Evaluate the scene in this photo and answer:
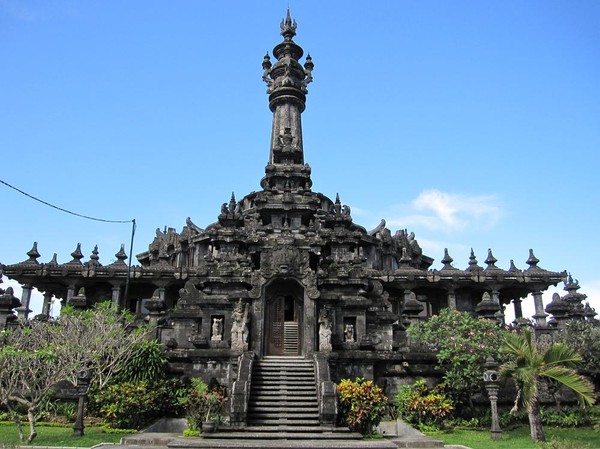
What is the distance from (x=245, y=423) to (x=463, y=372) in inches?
346

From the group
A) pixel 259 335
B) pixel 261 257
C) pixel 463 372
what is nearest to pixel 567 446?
pixel 463 372

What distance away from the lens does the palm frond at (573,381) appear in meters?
17.0

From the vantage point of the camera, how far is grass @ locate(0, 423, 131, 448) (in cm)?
1622

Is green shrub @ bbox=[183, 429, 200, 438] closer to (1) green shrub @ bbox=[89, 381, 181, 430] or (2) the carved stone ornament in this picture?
(1) green shrub @ bbox=[89, 381, 181, 430]

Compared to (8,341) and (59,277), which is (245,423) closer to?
(8,341)

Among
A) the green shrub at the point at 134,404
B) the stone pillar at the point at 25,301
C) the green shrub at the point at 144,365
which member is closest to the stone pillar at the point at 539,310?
the green shrub at the point at 144,365

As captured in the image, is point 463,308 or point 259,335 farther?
point 463,308

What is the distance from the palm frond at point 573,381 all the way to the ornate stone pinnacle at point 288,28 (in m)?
34.3

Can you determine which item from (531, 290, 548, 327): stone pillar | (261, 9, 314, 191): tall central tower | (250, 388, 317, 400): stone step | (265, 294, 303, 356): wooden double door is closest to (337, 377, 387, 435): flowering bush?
(250, 388, 317, 400): stone step

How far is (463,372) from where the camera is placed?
21.4 m

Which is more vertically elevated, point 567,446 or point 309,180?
point 309,180

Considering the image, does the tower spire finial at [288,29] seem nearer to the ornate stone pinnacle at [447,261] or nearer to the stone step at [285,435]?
the ornate stone pinnacle at [447,261]

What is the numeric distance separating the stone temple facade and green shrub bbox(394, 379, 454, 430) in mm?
2058

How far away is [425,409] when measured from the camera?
20.7 meters
